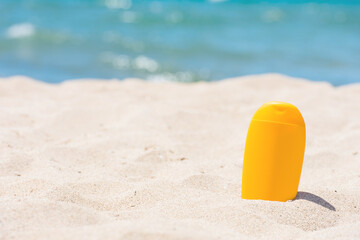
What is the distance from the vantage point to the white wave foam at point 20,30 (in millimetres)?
8945

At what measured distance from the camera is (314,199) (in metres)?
2.07

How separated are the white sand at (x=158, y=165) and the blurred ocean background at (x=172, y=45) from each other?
2.25 meters

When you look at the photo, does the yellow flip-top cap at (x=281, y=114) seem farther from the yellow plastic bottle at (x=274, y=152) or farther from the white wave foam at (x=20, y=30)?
the white wave foam at (x=20, y=30)

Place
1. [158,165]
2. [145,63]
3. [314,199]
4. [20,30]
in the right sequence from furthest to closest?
[20,30] < [145,63] < [158,165] < [314,199]

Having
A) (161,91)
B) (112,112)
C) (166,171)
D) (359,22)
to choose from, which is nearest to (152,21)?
(359,22)

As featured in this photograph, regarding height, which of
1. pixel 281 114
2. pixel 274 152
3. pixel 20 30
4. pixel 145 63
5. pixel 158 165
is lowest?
pixel 145 63

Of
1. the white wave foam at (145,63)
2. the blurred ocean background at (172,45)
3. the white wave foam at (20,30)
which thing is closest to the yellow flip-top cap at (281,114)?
the blurred ocean background at (172,45)

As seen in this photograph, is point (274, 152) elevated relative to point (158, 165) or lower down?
elevated

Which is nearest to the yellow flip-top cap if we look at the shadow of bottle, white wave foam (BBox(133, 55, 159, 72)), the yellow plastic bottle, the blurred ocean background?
the yellow plastic bottle

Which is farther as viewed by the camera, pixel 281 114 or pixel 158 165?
pixel 158 165

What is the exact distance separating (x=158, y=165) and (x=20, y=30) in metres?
7.80

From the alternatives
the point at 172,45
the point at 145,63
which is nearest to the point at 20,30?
the point at 172,45

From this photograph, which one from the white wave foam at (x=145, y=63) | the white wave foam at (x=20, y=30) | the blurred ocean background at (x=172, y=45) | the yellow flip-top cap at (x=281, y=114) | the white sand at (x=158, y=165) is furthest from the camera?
the white wave foam at (x=20, y=30)

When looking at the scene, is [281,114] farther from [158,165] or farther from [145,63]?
[145,63]
